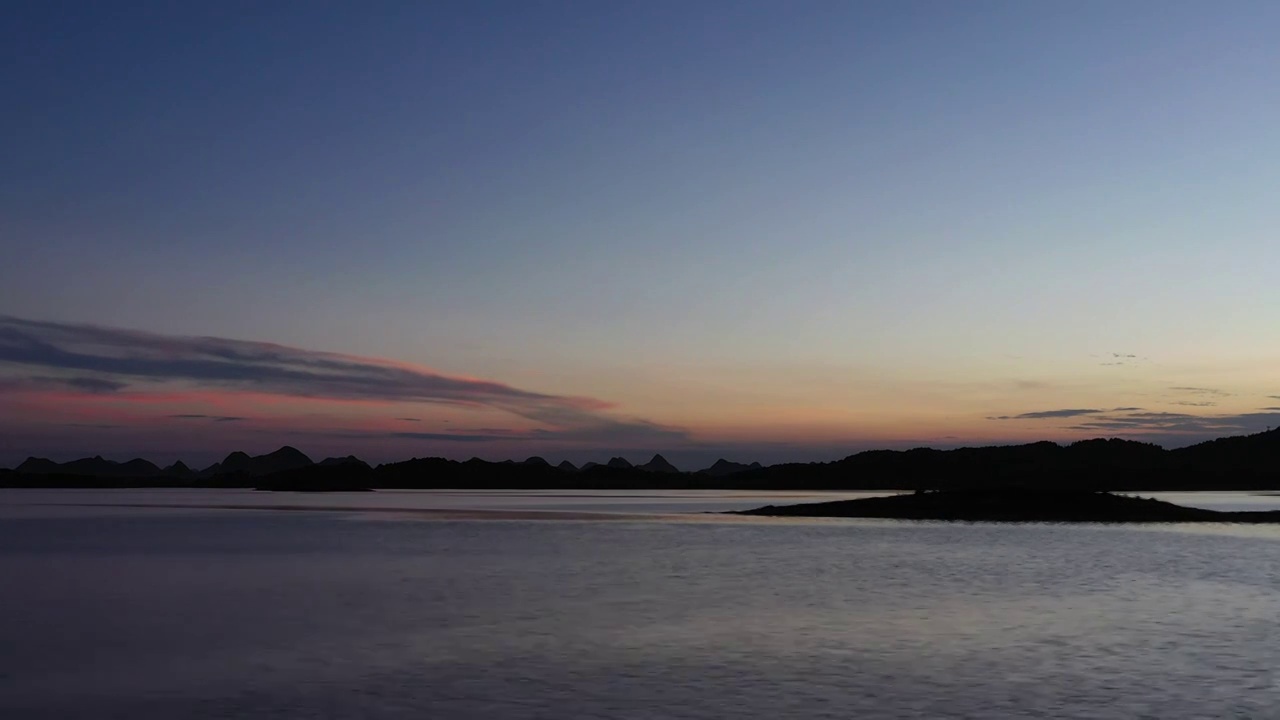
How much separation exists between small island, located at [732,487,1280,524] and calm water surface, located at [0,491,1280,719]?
42548 millimetres

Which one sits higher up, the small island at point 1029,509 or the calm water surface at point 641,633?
the small island at point 1029,509

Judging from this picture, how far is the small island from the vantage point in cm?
10200

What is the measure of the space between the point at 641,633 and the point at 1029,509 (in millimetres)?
85228

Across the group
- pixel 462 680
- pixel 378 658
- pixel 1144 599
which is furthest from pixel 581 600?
pixel 1144 599

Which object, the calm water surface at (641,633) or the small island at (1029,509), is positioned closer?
the calm water surface at (641,633)

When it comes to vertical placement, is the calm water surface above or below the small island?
below

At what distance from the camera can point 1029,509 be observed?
349ft

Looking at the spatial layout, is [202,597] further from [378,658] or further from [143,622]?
[378,658]

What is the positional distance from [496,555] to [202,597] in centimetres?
2179

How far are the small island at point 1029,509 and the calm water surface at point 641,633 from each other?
140 ft

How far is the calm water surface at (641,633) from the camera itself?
20938 millimetres

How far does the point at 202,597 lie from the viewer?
39781 mm

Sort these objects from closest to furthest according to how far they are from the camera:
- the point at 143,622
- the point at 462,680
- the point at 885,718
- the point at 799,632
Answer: the point at 885,718 → the point at 462,680 → the point at 799,632 → the point at 143,622

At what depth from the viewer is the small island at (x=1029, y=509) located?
335 feet
